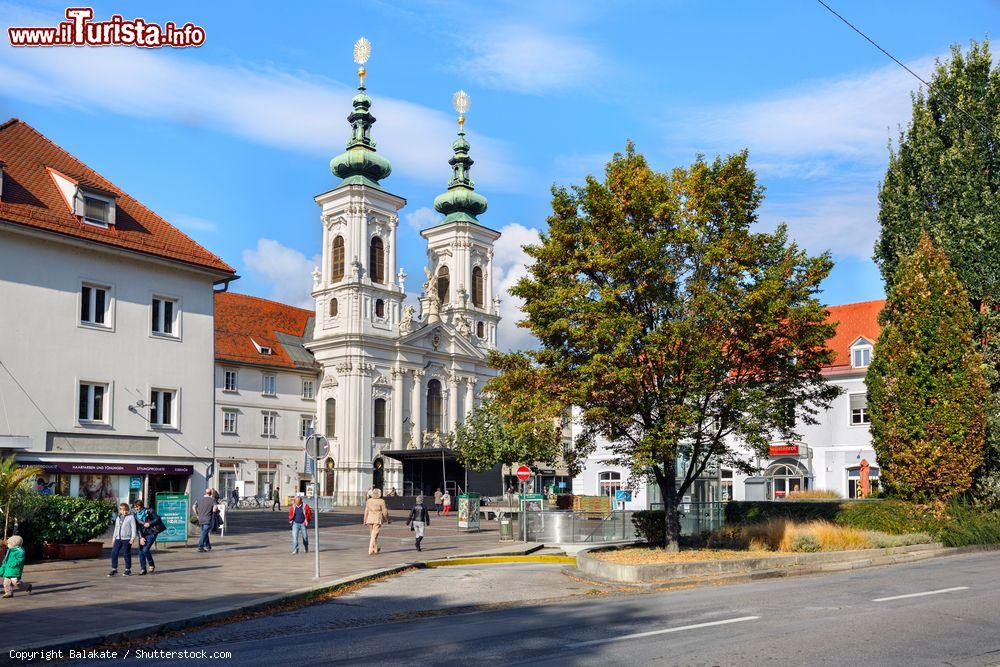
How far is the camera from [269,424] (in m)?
70.6

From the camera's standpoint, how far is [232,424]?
221ft

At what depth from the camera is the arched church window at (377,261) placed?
78500 mm

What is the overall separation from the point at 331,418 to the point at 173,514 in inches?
1924

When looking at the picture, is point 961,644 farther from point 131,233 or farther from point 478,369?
point 478,369

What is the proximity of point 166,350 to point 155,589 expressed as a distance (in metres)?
15.8

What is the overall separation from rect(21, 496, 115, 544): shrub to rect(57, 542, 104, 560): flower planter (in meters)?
0.23

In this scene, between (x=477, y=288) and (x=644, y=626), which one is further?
(x=477, y=288)

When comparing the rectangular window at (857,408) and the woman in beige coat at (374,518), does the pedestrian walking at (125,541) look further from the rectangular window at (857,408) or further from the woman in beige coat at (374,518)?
the rectangular window at (857,408)

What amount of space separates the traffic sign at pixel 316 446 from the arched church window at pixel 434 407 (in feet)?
205

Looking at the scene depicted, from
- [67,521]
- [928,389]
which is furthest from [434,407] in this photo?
[67,521]

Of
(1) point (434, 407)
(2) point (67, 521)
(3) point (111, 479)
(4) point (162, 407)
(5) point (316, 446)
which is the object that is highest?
(1) point (434, 407)

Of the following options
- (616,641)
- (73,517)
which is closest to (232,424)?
(73,517)

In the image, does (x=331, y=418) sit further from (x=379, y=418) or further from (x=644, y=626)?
(x=644, y=626)

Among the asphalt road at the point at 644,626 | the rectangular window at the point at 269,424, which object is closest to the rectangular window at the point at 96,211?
the asphalt road at the point at 644,626
